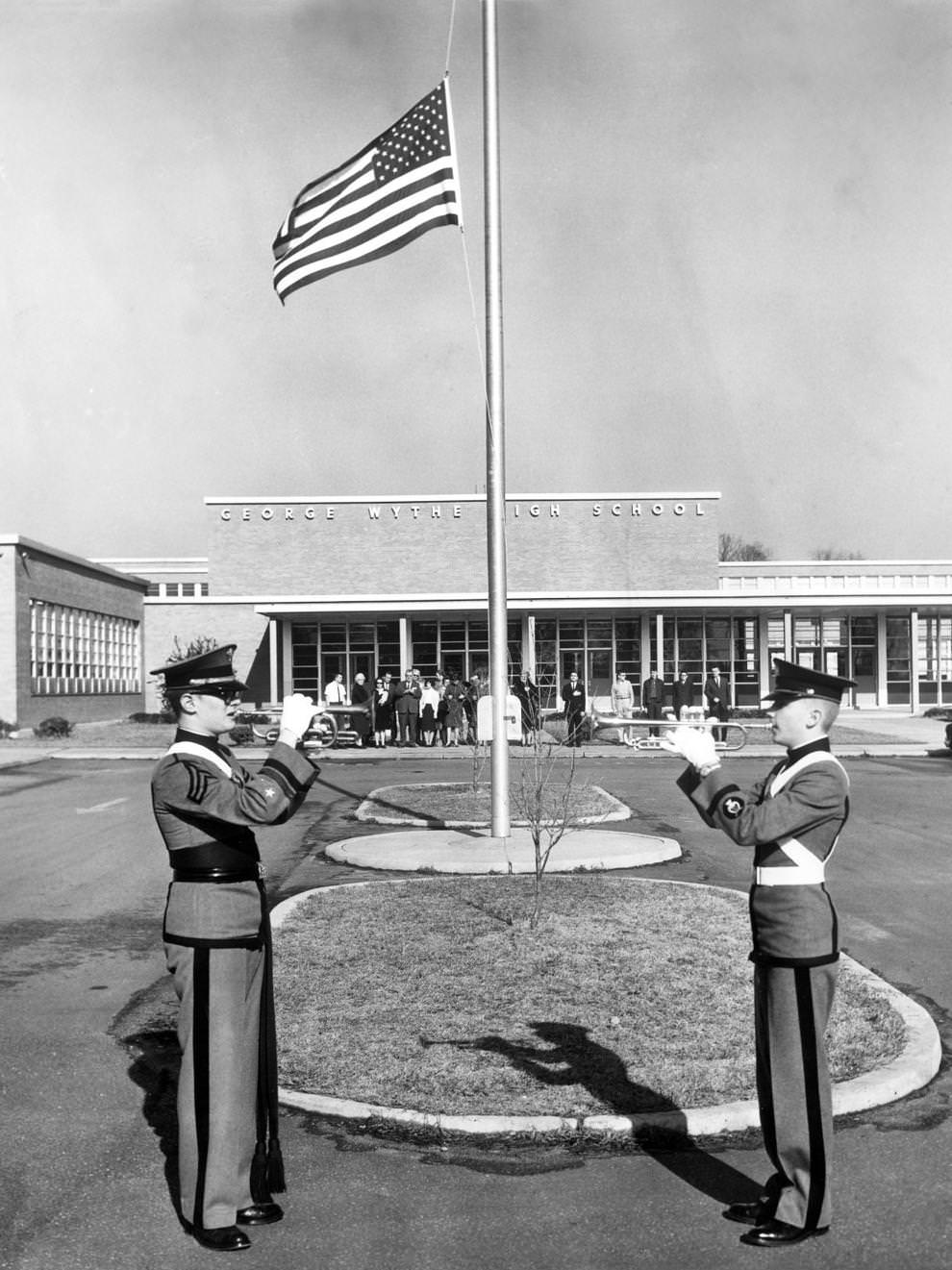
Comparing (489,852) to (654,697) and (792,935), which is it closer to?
(792,935)

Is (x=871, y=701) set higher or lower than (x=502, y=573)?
lower

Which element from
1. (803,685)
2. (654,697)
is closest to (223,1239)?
(803,685)

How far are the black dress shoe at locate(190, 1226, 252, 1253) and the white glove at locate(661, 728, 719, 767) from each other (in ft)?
7.05

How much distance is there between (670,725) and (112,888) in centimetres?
763

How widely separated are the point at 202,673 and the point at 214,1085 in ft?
4.55

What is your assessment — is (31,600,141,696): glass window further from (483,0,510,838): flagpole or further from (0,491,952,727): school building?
(483,0,510,838): flagpole

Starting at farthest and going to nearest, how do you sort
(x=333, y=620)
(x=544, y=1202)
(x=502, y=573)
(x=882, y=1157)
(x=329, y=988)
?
(x=333, y=620)
(x=502, y=573)
(x=329, y=988)
(x=882, y=1157)
(x=544, y=1202)

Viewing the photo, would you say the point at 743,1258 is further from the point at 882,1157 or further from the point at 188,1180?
the point at 188,1180

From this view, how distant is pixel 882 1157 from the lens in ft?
16.2

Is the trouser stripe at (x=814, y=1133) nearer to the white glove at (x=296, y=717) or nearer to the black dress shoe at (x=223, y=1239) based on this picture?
the black dress shoe at (x=223, y=1239)

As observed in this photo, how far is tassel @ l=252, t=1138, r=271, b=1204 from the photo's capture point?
4383 millimetres

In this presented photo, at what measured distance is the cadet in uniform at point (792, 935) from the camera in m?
4.13

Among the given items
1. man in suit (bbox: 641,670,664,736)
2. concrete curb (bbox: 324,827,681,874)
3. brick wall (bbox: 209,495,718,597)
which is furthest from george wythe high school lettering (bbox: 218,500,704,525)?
concrete curb (bbox: 324,827,681,874)

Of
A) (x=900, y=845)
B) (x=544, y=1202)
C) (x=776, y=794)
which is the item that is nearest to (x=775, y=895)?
(x=776, y=794)
